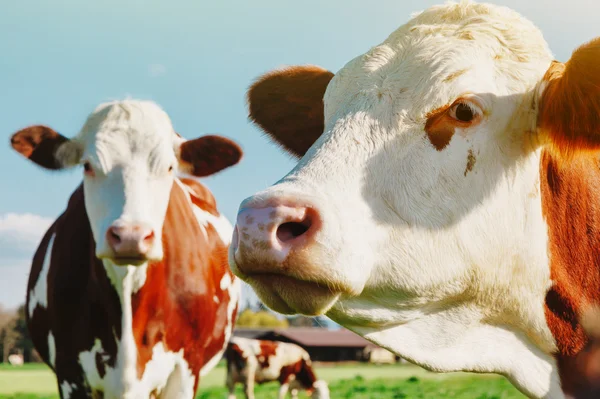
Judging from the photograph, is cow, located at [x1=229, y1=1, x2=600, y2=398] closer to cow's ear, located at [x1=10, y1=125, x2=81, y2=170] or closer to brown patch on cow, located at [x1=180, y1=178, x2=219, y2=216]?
cow's ear, located at [x1=10, y1=125, x2=81, y2=170]

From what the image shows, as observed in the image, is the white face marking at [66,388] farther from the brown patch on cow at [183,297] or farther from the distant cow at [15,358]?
the distant cow at [15,358]

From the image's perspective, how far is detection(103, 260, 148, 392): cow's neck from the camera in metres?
5.48

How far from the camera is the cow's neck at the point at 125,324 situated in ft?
18.0

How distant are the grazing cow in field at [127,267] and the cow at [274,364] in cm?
1095

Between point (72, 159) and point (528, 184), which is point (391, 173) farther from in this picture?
point (72, 159)

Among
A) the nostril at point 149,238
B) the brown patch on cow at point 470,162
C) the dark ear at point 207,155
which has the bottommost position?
the nostril at point 149,238

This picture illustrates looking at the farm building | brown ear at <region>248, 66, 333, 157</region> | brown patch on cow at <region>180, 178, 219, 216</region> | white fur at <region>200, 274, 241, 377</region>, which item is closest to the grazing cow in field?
white fur at <region>200, 274, 241, 377</region>

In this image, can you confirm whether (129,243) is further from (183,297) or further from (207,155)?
(207,155)

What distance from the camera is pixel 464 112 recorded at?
2416mm

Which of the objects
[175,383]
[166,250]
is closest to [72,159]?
[166,250]

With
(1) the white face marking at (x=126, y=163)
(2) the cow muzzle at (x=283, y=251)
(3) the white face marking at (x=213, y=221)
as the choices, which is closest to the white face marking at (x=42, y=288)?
(1) the white face marking at (x=126, y=163)

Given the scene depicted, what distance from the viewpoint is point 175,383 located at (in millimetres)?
5887

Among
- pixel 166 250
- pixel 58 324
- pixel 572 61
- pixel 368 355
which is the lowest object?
pixel 368 355

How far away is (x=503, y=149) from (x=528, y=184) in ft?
0.52
